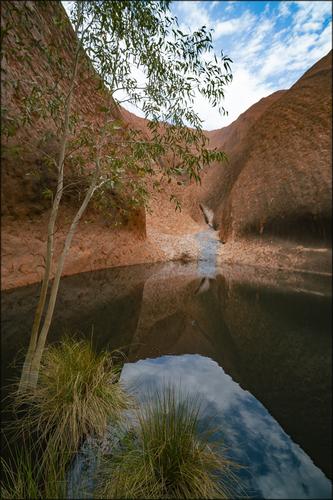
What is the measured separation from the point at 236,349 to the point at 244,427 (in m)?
3.72

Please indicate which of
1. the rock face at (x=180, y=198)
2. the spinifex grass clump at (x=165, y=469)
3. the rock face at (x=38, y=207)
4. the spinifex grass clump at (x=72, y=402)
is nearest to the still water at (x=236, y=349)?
the spinifex grass clump at (x=165, y=469)

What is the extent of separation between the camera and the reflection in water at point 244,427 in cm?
347

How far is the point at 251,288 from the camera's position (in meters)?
15.9

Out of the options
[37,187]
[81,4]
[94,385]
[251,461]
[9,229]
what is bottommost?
[251,461]

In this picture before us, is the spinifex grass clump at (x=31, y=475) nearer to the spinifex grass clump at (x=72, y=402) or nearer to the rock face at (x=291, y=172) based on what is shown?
the spinifex grass clump at (x=72, y=402)

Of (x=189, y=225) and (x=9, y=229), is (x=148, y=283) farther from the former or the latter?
(x=189, y=225)

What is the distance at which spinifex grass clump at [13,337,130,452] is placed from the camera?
3.93m

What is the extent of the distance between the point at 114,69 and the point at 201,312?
9022mm

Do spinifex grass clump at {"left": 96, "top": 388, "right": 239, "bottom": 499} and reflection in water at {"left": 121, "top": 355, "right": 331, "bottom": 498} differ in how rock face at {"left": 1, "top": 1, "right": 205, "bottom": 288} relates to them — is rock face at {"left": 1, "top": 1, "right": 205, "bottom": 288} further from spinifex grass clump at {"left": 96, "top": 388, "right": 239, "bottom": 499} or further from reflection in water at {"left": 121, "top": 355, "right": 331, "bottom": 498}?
spinifex grass clump at {"left": 96, "top": 388, "right": 239, "bottom": 499}

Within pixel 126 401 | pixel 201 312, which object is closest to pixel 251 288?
pixel 201 312

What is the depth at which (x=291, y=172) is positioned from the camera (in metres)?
24.5

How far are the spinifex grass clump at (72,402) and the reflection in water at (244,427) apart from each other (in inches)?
46.7

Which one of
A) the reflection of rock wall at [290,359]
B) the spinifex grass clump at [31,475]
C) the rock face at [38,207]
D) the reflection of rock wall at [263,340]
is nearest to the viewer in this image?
A: the spinifex grass clump at [31,475]

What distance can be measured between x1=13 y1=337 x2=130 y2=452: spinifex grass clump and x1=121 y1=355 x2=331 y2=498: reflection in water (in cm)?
119
